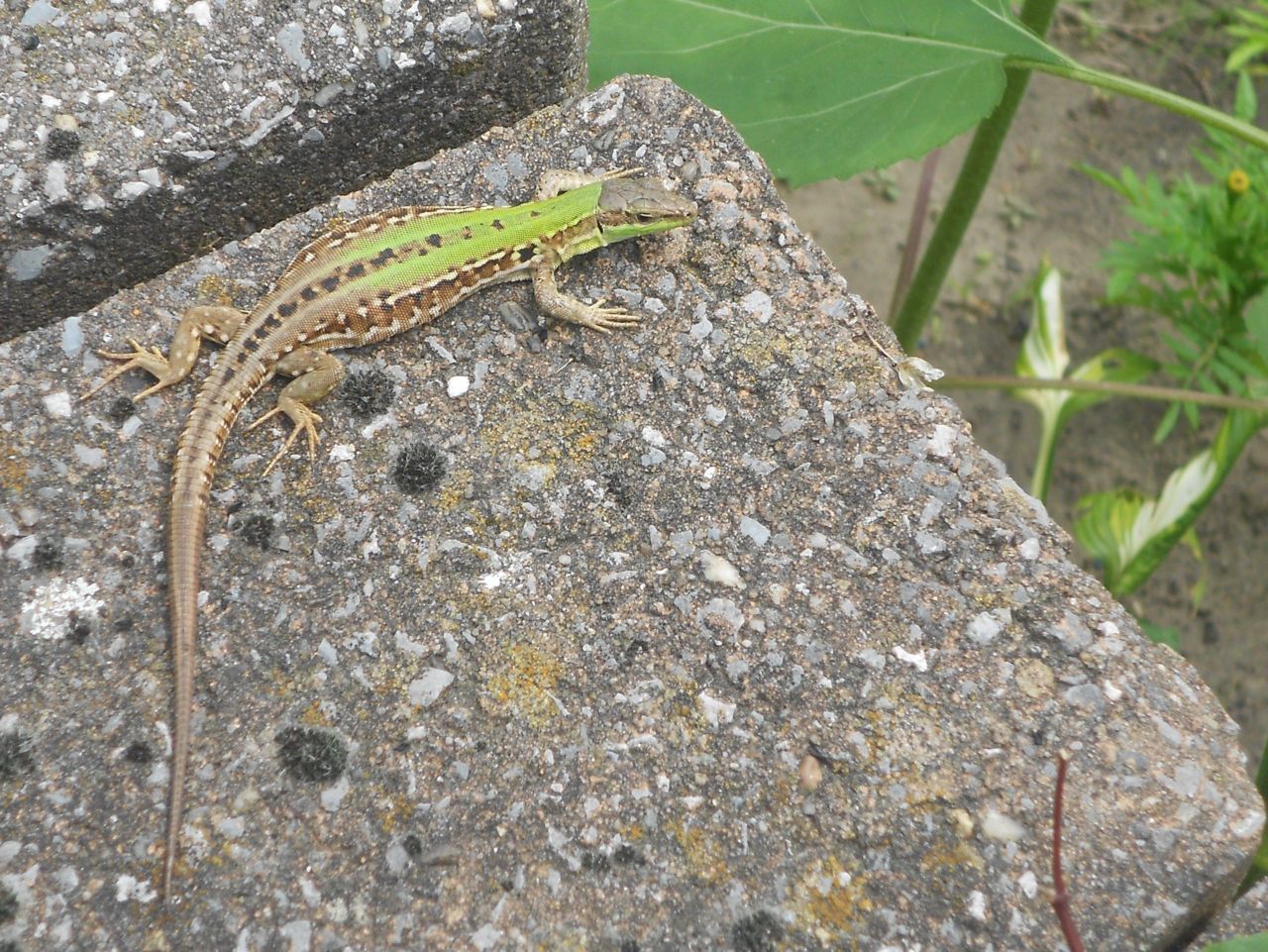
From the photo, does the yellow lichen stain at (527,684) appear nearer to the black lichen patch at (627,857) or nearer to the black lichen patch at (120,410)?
the black lichen patch at (627,857)

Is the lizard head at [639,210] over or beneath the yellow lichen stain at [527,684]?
over

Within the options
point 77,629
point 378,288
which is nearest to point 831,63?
point 378,288

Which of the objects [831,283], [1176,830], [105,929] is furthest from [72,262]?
[1176,830]

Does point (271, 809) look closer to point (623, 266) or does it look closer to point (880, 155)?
point (623, 266)

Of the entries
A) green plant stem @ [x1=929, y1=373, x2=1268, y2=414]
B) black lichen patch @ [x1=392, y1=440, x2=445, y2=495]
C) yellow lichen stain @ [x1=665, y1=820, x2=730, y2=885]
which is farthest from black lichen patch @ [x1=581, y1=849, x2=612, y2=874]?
green plant stem @ [x1=929, y1=373, x2=1268, y2=414]

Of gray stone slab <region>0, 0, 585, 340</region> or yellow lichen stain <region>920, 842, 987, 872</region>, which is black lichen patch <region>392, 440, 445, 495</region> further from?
yellow lichen stain <region>920, 842, 987, 872</region>

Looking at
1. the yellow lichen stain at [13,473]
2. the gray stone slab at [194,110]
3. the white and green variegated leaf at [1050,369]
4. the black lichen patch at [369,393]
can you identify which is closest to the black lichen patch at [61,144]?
the gray stone slab at [194,110]
